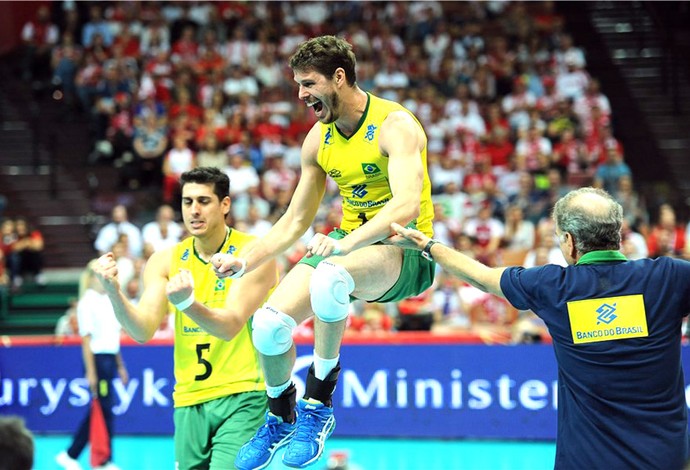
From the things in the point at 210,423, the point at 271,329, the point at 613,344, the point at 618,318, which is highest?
the point at 618,318

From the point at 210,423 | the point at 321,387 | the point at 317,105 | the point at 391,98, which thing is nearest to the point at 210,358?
the point at 210,423

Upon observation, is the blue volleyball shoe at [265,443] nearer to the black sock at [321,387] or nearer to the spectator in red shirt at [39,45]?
the black sock at [321,387]

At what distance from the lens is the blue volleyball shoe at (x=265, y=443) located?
6.08m

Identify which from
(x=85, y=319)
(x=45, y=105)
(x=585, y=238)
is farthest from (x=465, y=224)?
(x=585, y=238)

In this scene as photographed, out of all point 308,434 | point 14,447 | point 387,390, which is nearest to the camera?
point 14,447

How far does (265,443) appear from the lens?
614cm

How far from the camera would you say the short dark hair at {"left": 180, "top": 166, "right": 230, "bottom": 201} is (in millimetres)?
6742

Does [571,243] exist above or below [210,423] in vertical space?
above

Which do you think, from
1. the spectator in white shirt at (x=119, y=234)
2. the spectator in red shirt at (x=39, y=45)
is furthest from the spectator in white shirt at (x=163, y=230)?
the spectator in red shirt at (x=39, y=45)

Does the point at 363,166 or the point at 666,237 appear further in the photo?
the point at 666,237

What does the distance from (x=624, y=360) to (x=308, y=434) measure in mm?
1946

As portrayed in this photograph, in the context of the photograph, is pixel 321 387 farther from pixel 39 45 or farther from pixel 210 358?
pixel 39 45

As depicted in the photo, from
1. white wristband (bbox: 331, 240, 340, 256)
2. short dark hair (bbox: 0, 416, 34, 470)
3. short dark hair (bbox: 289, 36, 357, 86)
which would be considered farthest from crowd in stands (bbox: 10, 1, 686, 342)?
short dark hair (bbox: 0, 416, 34, 470)

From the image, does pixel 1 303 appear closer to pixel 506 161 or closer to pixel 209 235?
pixel 506 161
